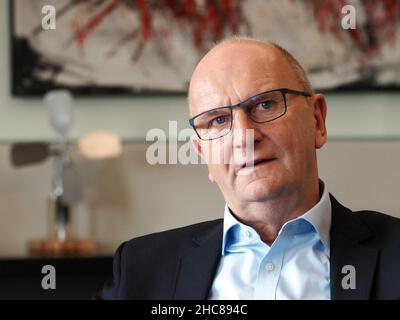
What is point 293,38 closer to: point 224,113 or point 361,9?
point 361,9

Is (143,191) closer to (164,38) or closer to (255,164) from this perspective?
(164,38)

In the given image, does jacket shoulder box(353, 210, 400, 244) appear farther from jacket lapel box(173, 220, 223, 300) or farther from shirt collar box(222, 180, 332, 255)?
jacket lapel box(173, 220, 223, 300)

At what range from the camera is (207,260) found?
29.5 inches

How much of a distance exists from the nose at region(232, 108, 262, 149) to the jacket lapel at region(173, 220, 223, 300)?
0.37 ft

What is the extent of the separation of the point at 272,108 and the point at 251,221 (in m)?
0.13

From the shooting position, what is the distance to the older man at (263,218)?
72 cm

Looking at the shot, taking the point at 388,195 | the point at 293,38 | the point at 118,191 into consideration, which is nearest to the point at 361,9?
the point at 293,38

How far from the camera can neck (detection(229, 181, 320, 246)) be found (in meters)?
0.74

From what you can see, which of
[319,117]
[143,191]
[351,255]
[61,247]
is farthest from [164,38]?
[351,255]

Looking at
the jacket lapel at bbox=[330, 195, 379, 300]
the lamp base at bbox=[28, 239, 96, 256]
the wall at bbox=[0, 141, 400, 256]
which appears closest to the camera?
the jacket lapel at bbox=[330, 195, 379, 300]

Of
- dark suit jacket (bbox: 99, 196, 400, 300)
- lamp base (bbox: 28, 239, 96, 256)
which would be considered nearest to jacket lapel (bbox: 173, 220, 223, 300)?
dark suit jacket (bbox: 99, 196, 400, 300)

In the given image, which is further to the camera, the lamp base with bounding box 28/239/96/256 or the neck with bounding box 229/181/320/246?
the lamp base with bounding box 28/239/96/256

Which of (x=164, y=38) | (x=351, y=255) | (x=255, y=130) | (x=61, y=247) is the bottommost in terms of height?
(x=61, y=247)

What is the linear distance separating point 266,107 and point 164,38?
0.76m
